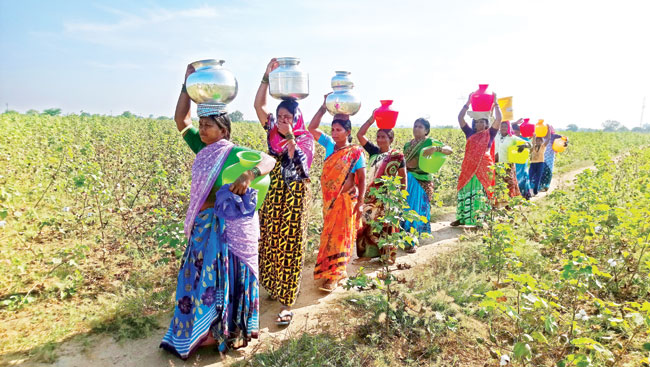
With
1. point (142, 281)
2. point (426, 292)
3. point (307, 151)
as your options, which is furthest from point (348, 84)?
point (142, 281)

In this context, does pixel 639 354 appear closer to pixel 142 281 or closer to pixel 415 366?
pixel 415 366

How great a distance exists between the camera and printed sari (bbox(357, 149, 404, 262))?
15.6 ft

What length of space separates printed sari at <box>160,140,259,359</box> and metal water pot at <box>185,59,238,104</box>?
33 centimetres

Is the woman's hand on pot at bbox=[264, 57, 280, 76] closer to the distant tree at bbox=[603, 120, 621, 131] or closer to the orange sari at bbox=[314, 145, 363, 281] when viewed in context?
the orange sari at bbox=[314, 145, 363, 281]

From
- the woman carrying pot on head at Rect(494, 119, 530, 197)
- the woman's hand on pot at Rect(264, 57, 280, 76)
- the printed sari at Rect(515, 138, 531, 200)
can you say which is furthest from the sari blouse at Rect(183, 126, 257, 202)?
the printed sari at Rect(515, 138, 531, 200)

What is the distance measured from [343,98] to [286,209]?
4.14ft

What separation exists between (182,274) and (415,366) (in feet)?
5.96

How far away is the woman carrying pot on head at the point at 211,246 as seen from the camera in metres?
2.70

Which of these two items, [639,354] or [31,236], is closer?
[639,354]

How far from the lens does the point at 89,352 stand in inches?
113

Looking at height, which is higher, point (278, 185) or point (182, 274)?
point (278, 185)

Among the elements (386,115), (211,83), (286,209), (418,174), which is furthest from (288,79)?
(418,174)

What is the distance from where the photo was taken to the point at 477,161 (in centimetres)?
628

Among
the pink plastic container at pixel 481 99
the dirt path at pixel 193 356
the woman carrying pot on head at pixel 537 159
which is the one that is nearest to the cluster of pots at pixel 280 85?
Answer: the dirt path at pixel 193 356
